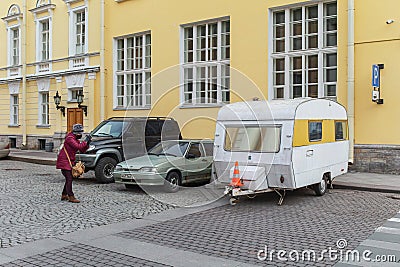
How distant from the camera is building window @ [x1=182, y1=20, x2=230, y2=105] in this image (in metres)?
18.8

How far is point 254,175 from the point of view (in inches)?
394

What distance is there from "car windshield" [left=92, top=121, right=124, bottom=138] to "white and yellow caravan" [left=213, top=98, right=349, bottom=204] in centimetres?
478

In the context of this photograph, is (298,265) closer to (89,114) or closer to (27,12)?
(89,114)

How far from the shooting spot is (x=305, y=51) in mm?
16391

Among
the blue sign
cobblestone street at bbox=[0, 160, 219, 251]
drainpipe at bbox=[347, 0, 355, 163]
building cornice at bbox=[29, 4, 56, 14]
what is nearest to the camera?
cobblestone street at bbox=[0, 160, 219, 251]

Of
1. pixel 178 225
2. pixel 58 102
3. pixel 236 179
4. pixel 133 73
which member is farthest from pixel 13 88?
pixel 178 225

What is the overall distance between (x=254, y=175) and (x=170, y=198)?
235 cm

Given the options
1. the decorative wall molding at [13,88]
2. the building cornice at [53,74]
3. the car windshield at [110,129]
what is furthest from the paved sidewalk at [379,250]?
the decorative wall molding at [13,88]

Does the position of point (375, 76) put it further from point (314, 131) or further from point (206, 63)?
point (206, 63)

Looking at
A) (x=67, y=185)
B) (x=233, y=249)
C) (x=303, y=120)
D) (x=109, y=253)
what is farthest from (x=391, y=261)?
(x=67, y=185)

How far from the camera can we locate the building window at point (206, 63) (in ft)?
61.6

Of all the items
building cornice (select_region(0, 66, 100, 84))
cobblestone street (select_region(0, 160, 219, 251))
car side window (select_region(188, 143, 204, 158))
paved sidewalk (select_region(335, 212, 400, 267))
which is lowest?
paved sidewalk (select_region(335, 212, 400, 267))

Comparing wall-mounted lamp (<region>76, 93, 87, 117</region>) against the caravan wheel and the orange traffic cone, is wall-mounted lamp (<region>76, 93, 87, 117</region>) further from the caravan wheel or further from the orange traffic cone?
the caravan wheel

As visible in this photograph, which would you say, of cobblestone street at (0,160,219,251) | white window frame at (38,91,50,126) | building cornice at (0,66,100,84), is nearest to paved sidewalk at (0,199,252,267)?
cobblestone street at (0,160,219,251)
